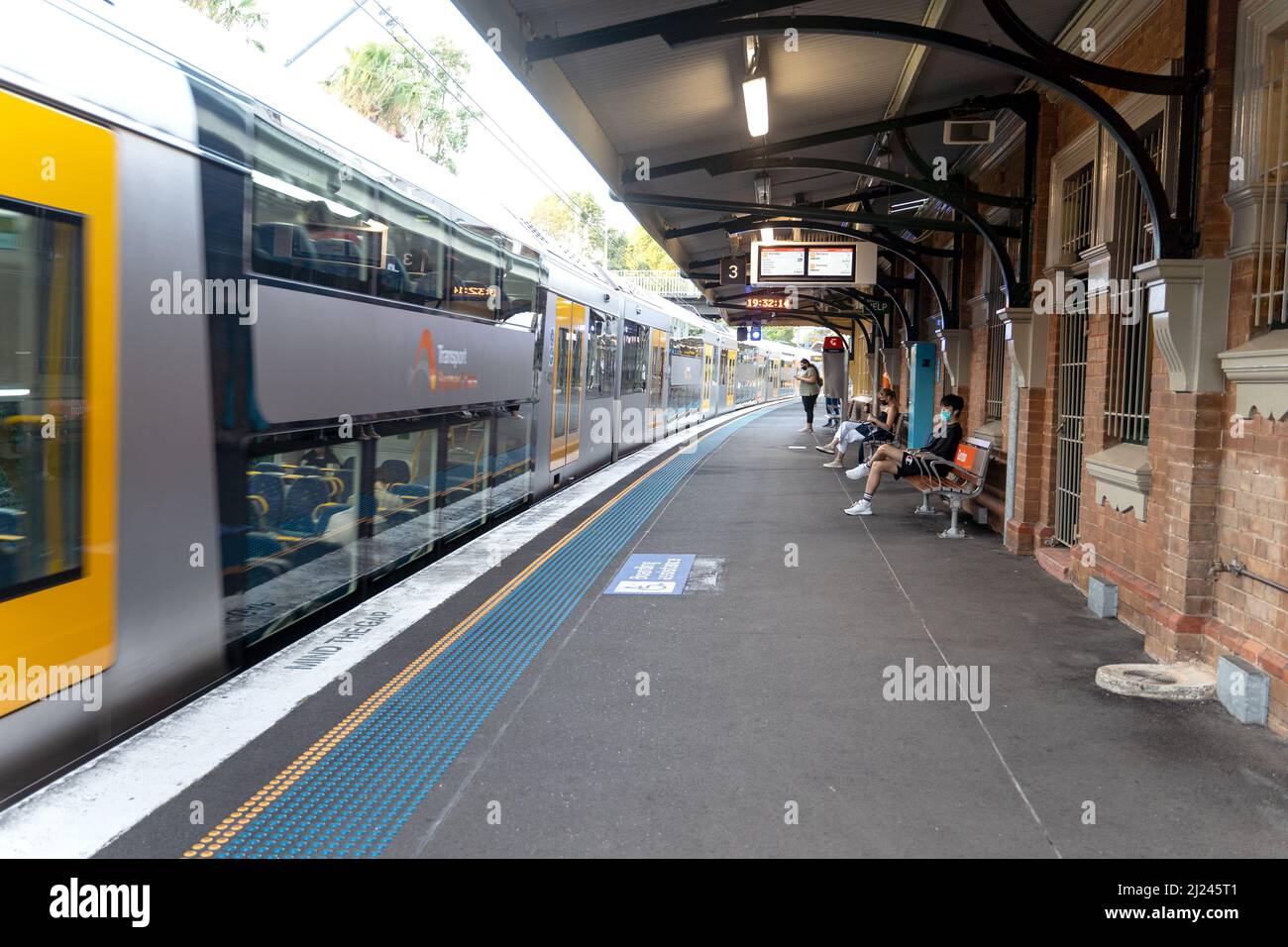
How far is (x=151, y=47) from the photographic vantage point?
395 cm

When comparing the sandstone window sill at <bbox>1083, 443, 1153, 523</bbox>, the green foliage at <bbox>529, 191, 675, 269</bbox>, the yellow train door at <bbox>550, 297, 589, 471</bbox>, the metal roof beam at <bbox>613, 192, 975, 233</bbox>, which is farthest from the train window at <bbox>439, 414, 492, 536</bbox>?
the green foliage at <bbox>529, 191, 675, 269</bbox>

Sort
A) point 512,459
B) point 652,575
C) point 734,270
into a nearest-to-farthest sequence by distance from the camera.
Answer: point 652,575, point 512,459, point 734,270

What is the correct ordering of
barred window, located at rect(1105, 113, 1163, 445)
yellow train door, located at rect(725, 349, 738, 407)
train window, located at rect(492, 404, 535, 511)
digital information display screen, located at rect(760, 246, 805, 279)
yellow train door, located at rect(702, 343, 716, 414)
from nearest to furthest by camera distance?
barred window, located at rect(1105, 113, 1163, 445), train window, located at rect(492, 404, 535, 511), digital information display screen, located at rect(760, 246, 805, 279), yellow train door, located at rect(702, 343, 716, 414), yellow train door, located at rect(725, 349, 738, 407)

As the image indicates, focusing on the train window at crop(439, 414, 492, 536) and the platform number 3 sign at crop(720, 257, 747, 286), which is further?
the platform number 3 sign at crop(720, 257, 747, 286)

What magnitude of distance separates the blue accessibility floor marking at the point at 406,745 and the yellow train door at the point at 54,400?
915 mm

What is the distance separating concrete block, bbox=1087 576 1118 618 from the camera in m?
6.09

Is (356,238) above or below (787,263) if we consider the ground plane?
below

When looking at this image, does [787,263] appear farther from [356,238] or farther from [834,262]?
[356,238]

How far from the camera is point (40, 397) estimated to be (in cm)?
331

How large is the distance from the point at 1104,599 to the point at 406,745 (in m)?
4.23

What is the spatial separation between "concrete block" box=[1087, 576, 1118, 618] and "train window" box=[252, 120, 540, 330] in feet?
15.2

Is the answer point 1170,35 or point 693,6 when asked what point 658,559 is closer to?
point 693,6

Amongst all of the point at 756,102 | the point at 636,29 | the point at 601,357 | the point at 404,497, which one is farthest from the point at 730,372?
the point at 636,29

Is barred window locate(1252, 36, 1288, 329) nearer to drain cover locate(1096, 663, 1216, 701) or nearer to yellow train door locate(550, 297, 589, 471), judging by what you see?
drain cover locate(1096, 663, 1216, 701)
